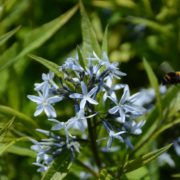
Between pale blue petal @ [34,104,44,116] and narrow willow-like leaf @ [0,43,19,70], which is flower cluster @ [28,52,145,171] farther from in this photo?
narrow willow-like leaf @ [0,43,19,70]

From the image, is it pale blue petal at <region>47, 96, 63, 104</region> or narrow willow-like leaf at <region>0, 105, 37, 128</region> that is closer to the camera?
pale blue petal at <region>47, 96, 63, 104</region>

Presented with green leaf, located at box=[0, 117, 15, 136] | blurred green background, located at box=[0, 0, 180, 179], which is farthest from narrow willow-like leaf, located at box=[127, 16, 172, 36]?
green leaf, located at box=[0, 117, 15, 136]

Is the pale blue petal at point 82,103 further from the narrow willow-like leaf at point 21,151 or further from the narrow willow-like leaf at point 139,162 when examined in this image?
the narrow willow-like leaf at point 21,151

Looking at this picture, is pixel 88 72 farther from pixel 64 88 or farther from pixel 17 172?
pixel 17 172

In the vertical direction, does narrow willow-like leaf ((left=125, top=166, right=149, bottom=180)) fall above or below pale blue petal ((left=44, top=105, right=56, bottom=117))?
below

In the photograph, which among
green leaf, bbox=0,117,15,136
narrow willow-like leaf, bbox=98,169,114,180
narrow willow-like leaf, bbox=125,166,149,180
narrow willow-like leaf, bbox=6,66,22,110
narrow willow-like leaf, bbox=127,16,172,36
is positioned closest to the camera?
green leaf, bbox=0,117,15,136

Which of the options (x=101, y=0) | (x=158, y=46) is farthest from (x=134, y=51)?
(x=101, y=0)

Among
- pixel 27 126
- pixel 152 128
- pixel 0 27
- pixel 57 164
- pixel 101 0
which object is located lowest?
pixel 152 128
